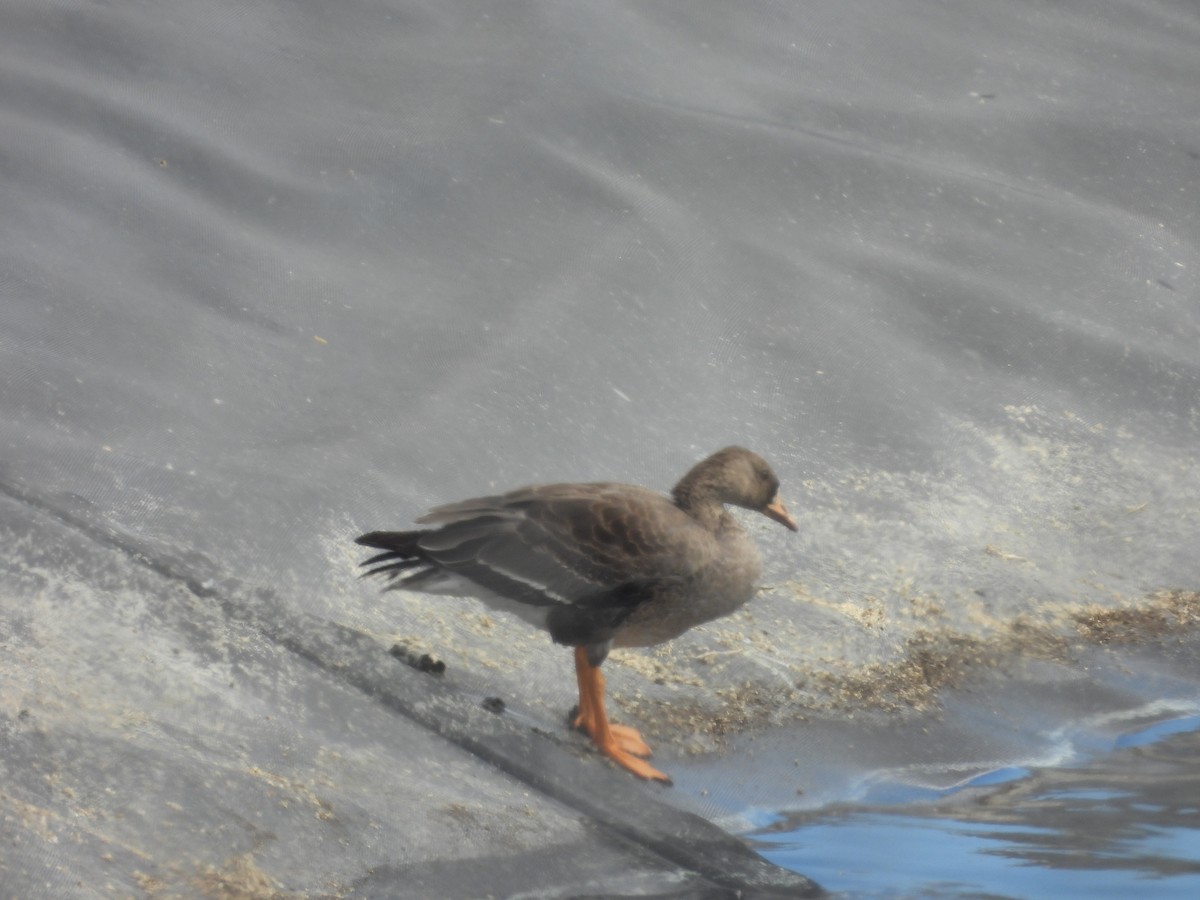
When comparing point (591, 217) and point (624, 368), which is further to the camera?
point (591, 217)

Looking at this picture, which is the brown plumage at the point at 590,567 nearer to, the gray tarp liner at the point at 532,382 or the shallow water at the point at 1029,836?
the gray tarp liner at the point at 532,382

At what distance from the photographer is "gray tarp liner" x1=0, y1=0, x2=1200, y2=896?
339cm

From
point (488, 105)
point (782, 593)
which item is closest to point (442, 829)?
point (782, 593)

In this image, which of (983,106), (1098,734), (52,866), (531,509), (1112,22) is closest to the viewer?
(52,866)

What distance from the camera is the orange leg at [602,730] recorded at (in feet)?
12.4

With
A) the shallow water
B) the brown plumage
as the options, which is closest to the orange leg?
the brown plumage

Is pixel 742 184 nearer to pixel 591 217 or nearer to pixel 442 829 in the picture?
pixel 591 217

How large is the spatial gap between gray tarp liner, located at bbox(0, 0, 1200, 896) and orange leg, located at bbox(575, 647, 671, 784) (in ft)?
0.22

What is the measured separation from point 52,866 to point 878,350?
3921 millimetres

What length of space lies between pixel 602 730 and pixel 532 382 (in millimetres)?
1688

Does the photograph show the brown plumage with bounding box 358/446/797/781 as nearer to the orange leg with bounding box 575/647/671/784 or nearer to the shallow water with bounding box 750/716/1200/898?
the orange leg with bounding box 575/647/671/784

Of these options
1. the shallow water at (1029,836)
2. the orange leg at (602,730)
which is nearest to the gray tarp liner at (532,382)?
the orange leg at (602,730)

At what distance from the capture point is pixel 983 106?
7.01 meters

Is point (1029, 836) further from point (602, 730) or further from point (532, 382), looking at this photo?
point (532, 382)
